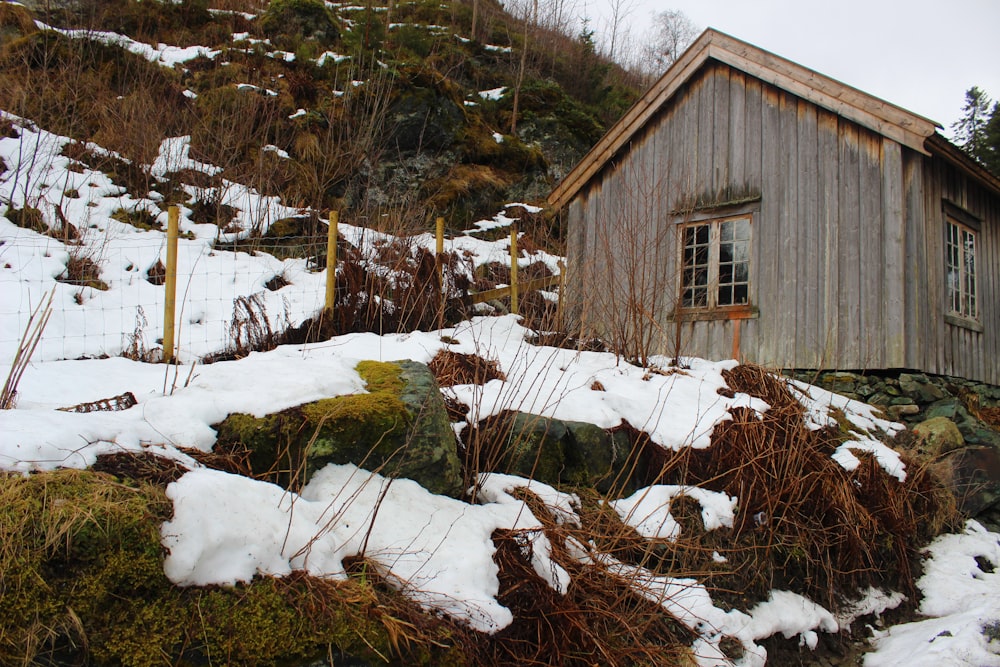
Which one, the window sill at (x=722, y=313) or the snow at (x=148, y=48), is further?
the snow at (x=148, y=48)

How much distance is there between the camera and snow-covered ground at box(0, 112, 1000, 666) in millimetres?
2330

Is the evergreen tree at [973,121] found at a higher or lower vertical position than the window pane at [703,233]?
→ higher

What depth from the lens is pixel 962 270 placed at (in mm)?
8070

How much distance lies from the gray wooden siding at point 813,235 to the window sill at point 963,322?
9 centimetres

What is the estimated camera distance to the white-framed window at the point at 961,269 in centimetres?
780

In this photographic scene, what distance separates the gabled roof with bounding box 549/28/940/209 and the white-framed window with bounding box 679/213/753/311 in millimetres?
1595

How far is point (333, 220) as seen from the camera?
22.1 feet

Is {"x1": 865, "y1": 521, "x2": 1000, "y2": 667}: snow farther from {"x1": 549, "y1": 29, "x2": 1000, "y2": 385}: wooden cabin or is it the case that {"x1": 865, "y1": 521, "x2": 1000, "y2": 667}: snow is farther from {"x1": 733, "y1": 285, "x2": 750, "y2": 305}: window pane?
{"x1": 733, "y1": 285, "x2": 750, "y2": 305}: window pane

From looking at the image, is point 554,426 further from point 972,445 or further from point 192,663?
point 972,445

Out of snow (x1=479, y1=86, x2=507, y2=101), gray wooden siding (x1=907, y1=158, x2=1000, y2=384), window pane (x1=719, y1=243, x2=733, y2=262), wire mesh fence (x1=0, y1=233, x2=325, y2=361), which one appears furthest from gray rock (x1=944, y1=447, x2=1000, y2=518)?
snow (x1=479, y1=86, x2=507, y2=101)

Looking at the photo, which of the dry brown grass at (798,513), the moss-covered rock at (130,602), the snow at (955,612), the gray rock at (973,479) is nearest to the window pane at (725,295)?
the gray rock at (973,479)

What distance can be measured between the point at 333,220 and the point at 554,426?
3814 mm

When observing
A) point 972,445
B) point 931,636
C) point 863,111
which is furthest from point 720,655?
point 863,111

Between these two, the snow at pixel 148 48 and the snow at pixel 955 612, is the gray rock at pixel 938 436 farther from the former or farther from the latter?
the snow at pixel 148 48
